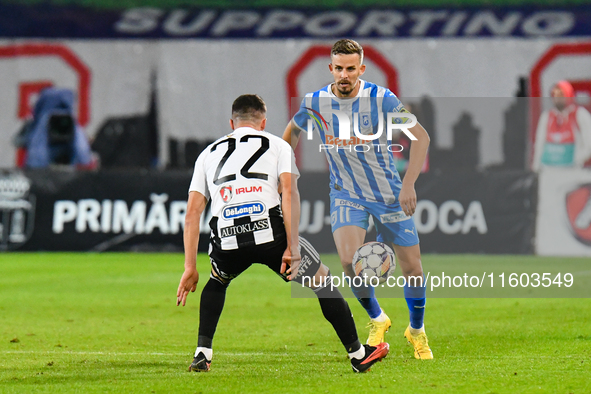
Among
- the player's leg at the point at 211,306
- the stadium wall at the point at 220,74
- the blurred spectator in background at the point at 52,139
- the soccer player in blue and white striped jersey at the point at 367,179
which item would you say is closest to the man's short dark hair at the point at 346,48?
the soccer player in blue and white striped jersey at the point at 367,179

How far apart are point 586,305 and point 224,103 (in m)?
12.6

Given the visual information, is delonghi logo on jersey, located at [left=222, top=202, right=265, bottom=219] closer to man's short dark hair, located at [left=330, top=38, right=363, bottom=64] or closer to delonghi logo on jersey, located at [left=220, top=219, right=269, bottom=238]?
delonghi logo on jersey, located at [left=220, top=219, right=269, bottom=238]

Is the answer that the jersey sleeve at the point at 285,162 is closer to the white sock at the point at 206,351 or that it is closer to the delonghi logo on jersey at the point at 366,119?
the delonghi logo on jersey at the point at 366,119

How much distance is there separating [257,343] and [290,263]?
190 centimetres

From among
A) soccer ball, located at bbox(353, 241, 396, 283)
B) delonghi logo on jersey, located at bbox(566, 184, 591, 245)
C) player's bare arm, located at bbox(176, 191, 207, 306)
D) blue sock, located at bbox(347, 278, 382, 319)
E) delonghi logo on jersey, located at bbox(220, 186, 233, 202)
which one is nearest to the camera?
player's bare arm, located at bbox(176, 191, 207, 306)

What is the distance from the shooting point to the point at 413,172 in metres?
6.38

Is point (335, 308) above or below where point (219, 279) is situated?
below

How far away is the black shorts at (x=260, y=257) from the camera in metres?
5.75

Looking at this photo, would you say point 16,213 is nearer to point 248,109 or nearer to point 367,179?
point 367,179

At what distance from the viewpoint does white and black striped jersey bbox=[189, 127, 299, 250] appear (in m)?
5.74

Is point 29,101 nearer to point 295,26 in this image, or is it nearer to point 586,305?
point 295,26

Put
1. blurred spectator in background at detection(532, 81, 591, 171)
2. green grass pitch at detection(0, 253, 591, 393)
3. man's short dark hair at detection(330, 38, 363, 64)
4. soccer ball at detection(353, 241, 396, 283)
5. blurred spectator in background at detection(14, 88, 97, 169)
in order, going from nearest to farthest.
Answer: green grass pitch at detection(0, 253, 591, 393) → man's short dark hair at detection(330, 38, 363, 64) → soccer ball at detection(353, 241, 396, 283) → blurred spectator in background at detection(532, 81, 591, 171) → blurred spectator in background at detection(14, 88, 97, 169)

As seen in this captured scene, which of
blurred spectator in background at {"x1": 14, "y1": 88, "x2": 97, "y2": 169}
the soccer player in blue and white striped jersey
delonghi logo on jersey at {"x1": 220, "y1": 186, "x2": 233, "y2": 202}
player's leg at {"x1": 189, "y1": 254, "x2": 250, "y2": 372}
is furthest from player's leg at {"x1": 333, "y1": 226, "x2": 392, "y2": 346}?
blurred spectator in background at {"x1": 14, "y1": 88, "x2": 97, "y2": 169}

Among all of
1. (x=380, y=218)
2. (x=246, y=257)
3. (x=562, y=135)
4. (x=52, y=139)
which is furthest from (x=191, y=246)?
(x=52, y=139)
